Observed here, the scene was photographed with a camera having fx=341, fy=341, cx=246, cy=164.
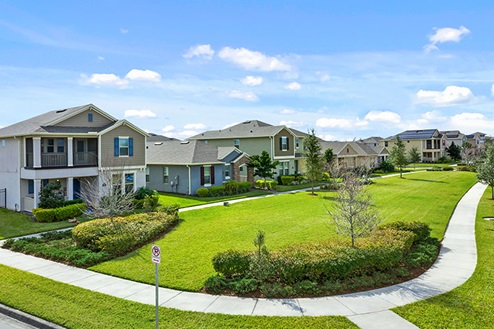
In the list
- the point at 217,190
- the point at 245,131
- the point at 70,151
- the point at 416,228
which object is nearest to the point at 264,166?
the point at 217,190

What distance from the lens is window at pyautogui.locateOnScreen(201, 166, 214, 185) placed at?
32656 mm

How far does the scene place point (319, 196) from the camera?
31.5 metres

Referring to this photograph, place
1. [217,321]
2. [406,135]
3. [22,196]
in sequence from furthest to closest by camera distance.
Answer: [406,135] < [22,196] < [217,321]

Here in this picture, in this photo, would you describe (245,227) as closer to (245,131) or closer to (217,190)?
(217,190)

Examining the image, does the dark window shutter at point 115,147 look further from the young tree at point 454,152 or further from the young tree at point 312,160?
the young tree at point 454,152

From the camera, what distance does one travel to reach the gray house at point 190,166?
3188 centimetres

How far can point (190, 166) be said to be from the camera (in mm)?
31406

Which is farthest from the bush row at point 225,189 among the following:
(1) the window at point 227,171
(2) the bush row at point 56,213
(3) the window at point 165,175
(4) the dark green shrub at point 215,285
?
(4) the dark green shrub at point 215,285

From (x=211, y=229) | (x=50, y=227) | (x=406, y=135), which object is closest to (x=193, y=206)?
(x=211, y=229)

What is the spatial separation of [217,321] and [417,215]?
18130 mm

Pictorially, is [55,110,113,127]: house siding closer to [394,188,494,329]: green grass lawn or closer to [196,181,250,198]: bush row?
[196,181,250,198]: bush row

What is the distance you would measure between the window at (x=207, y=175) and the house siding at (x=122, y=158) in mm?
6187

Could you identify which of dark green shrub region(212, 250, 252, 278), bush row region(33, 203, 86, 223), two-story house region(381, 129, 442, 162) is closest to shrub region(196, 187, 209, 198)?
bush row region(33, 203, 86, 223)

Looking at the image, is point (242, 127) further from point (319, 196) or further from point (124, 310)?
point (124, 310)
